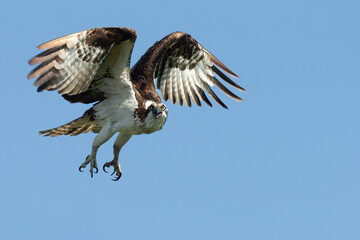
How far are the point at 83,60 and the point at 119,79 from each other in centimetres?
89

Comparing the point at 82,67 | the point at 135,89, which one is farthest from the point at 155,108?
the point at 82,67

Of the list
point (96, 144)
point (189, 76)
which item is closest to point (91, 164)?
point (96, 144)

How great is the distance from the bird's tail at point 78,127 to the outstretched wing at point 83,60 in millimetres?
464

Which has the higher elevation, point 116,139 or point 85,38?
point 85,38

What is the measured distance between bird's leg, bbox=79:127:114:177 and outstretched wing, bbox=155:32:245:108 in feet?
8.06

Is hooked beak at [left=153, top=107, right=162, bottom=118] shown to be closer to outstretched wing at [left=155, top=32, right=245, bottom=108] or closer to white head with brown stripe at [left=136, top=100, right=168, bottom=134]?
white head with brown stripe at [left=136, top=100, right=168, bottom=134]

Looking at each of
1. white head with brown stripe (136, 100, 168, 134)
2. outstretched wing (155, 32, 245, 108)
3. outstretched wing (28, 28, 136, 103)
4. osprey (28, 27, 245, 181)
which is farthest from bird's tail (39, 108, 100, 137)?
outstretched wing (155, 32, 245, 108)

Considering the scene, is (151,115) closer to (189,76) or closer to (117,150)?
(117,150)

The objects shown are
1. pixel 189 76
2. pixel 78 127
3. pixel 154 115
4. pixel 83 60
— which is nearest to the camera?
pixel 83 60

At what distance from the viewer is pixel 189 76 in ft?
46.4

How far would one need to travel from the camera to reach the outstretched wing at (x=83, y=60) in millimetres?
10555

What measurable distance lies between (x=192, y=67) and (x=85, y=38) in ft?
12.0

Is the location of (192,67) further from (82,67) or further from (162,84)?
(82,67)

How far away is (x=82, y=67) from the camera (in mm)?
11109
